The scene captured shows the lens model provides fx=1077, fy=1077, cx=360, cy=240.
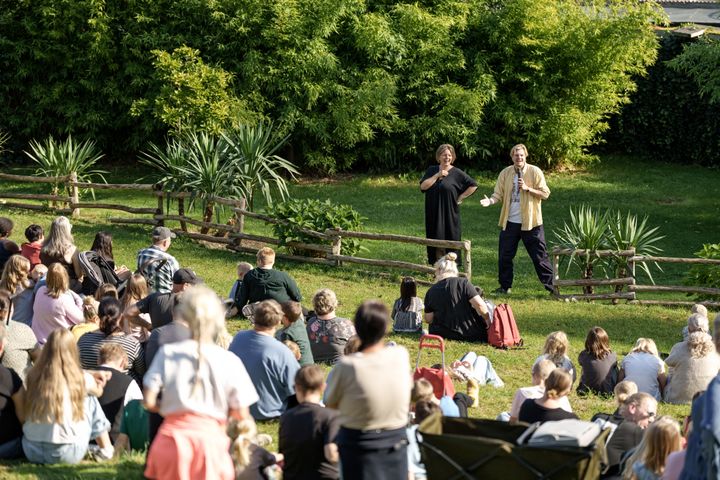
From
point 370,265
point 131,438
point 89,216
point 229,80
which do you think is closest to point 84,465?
point 131,438

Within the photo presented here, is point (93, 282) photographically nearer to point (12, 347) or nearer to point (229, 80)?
point (12, 347)

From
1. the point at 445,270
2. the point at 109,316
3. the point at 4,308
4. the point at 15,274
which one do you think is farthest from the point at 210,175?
the point at 4,308

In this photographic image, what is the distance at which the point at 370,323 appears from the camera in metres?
5.09

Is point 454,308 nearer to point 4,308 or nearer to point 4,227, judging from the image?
point 4,308

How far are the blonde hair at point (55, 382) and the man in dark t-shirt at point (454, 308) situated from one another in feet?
16.3

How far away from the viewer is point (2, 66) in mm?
22375

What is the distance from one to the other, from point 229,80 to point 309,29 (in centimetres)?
193

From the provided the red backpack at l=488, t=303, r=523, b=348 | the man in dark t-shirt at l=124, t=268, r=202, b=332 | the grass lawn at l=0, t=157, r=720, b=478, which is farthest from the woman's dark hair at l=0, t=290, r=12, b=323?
the red backpack at l=488, t=303, r=523, b=348

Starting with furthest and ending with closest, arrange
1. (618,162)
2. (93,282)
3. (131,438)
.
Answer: (618,162)
(93,282)
(131,438)

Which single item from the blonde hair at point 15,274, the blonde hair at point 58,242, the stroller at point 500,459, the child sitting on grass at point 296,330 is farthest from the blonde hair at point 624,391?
the blonde hair at point 58,242

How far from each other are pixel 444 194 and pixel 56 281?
634cm

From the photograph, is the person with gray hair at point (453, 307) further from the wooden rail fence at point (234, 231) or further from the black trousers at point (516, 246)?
the black trousers at point (516, 246)

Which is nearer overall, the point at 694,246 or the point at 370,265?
the point at 370,265

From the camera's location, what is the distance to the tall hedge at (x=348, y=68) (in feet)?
69.7
